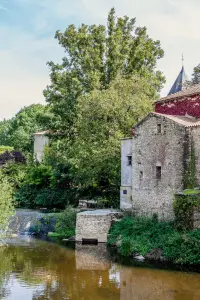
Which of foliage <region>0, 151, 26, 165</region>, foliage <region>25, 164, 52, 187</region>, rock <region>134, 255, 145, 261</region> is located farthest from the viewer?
foliage <region>0, 151, 26, 165</region>

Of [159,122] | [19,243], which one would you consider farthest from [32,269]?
[159,122]

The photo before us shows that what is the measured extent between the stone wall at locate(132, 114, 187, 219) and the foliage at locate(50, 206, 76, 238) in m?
4.33

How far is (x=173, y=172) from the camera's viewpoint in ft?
69.5

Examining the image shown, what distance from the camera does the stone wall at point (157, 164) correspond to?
68.9 feet

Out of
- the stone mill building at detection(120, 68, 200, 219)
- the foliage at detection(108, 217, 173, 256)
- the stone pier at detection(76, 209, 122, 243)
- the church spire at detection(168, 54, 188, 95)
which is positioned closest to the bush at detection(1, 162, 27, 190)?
the stone pier at detection(76, 209, 122, 243)

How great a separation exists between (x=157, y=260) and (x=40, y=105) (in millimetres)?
42686

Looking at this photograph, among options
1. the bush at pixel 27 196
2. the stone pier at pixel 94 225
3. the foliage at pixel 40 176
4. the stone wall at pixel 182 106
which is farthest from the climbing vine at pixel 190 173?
the bush at pixel 27 196

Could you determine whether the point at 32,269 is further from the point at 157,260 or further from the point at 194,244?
the point at 194,244

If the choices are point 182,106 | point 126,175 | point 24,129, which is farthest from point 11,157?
point 182,106

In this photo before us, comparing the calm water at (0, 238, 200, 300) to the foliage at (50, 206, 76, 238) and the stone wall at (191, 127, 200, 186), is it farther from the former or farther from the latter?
the stone wall at (191, 127, 200, 186)

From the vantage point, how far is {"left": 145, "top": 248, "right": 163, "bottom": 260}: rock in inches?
757

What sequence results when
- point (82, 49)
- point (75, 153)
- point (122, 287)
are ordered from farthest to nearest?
point (82, 49) → point (75, 153) → point (122, 287)

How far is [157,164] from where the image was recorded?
72.8 ft

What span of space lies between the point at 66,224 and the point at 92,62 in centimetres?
1366
